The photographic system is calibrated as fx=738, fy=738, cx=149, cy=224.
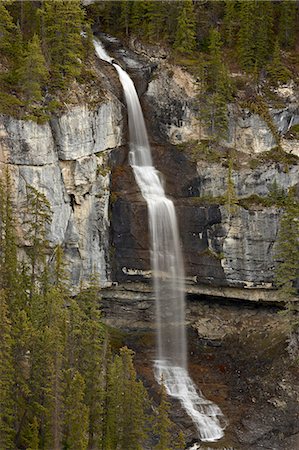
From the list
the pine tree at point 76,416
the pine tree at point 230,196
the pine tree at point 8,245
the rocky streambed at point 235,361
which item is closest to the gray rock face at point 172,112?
the pine tree at point 230,196

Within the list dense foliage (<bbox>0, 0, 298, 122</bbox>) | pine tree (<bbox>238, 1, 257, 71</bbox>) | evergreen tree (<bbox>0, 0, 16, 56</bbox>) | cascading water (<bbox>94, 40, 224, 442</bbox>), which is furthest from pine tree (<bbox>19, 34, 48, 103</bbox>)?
pine tree (<bbox>238, 1, 257, 71</bbox>)

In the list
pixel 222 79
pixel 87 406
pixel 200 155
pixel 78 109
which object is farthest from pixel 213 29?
pixel 87 406

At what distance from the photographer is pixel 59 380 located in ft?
126

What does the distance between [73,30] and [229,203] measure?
1762 centimetres

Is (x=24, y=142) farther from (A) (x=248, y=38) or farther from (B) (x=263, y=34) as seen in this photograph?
(B) (x=263, y=34)

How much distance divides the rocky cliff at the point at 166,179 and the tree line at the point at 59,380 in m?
7.22

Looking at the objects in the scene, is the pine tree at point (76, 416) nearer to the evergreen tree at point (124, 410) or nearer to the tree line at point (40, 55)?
the evergreen tree at point (124, 410)

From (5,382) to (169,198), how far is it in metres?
23.2

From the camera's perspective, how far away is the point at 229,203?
55.3 m

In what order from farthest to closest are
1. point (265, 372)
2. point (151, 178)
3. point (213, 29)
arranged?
point (213, 29)
point (151, 178)
point (265, 372)

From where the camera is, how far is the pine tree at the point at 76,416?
36969mm

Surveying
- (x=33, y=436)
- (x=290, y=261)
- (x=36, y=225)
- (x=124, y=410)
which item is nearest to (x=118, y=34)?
(x=36, y=225)

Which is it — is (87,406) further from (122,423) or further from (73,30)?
(73,30)

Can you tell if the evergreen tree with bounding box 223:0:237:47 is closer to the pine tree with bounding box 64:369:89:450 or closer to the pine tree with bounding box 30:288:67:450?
the pine tree with bounding box 30:288:67:450
